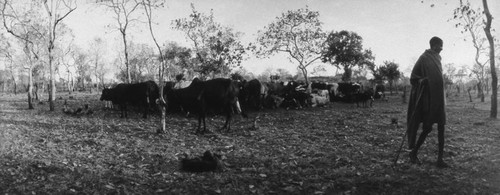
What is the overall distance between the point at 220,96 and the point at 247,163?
4191mm

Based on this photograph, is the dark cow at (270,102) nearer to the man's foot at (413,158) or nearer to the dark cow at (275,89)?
the dark cow at (275,89)

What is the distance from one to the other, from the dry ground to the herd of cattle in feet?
3.85

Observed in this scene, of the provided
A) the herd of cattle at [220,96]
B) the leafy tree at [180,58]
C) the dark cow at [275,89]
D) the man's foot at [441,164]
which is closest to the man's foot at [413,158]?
the man's foot at [441,164]

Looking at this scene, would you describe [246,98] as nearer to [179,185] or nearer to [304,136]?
[304,136]

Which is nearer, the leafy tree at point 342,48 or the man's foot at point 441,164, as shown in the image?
the man's foot at point 441,164

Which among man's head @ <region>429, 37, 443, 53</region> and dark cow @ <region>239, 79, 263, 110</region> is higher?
man's head @ <region>429, 37, 443, 53</region>

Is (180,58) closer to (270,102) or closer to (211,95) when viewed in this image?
(270,102)

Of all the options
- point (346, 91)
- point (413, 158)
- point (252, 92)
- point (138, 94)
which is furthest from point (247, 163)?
point (346, 91)

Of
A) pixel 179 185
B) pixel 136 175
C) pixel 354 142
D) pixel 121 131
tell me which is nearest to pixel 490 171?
pixel 354 142

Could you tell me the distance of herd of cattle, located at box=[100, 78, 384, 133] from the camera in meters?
10.1

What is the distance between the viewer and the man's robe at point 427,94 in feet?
17.9

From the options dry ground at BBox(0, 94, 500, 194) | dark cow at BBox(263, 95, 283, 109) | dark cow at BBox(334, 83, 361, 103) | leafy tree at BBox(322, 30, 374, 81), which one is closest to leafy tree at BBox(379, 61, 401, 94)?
leafy tree at BBox(322, 30, 374, 81)

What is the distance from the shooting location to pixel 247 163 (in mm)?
6207

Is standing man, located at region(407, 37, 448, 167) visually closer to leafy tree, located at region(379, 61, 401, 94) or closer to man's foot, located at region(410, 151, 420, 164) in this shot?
man's foot, located at region(410, 151, 420, 164)
